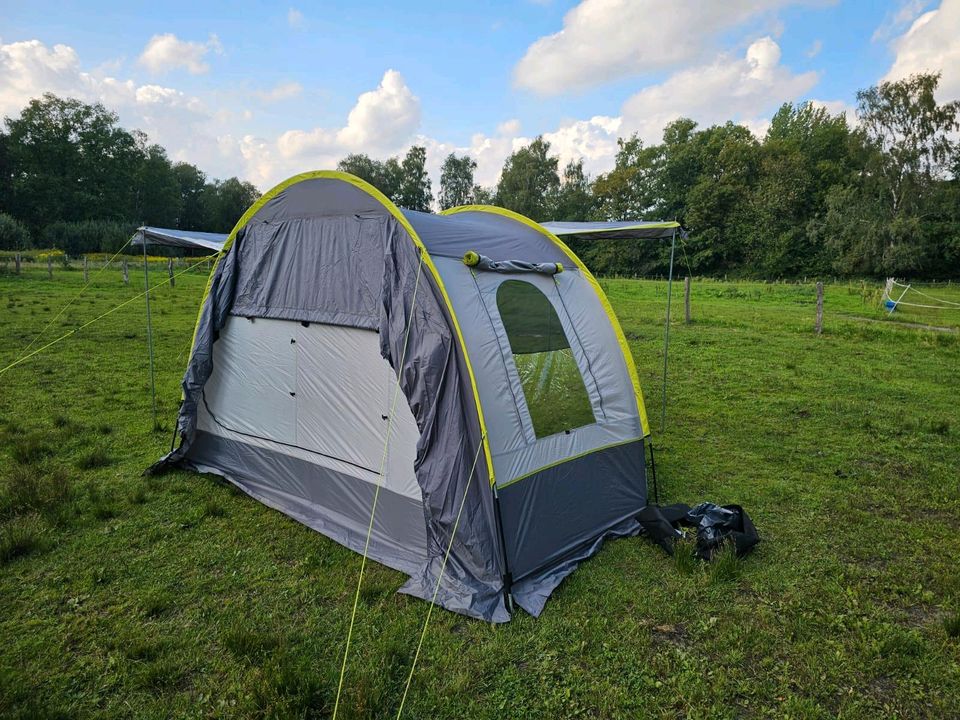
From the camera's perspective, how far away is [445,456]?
3.55 meters

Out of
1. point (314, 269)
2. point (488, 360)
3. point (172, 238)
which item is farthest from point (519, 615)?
point (172, 238)

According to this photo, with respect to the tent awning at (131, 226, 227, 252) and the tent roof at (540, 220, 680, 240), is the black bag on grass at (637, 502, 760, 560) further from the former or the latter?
the tent awning at (131, 226, 227, 252)

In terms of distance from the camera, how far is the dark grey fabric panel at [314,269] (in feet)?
13.3

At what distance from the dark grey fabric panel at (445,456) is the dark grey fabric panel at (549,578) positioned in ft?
0.53

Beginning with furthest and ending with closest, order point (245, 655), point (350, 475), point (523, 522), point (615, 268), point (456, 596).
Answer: point (615, 268), point (350, 475), point (523, 522), point (456, 596), point (245, 655)

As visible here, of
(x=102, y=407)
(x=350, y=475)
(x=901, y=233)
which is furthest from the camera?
(x=901, y=233)

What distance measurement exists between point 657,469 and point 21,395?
799 centimetres

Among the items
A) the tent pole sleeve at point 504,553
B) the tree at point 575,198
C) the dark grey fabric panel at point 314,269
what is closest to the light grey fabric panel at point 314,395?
the dark grey fabric panel at point 314,269

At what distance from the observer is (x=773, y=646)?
3.07 meters

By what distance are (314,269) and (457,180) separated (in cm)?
5913

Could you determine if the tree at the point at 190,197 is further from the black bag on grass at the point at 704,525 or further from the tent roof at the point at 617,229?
the black bag on grass at the point at 704,525

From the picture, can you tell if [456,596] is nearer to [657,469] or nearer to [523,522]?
[523,522]

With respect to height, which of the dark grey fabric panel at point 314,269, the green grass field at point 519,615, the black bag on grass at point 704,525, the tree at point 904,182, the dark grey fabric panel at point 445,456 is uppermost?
the tree at point 904,182

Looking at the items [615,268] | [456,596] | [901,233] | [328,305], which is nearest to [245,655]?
[456,596]
